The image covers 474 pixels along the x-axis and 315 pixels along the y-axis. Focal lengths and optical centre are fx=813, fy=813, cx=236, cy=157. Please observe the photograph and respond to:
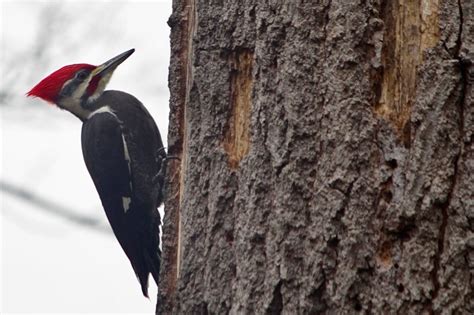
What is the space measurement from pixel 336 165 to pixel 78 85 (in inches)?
125

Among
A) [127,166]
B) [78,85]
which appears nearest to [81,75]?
[78,85]

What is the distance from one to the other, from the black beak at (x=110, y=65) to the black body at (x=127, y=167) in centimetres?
22

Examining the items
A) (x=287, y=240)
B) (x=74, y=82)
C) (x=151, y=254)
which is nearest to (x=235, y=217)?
(x=287, y=240)

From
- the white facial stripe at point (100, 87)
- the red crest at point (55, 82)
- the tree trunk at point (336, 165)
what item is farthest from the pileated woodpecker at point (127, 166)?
the tree trunk at point (336, 165)

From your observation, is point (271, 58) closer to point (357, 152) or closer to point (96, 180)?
point (357, 152)

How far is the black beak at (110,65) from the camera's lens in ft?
14.1

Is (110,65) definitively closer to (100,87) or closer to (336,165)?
(100,87)

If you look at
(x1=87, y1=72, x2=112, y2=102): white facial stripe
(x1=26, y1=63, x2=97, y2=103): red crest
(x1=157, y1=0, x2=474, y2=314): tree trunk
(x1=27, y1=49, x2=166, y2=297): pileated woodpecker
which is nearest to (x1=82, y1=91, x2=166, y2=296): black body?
(x1=27, y1=49, x2=166, y2=297): pileated woodpecker

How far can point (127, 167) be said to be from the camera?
423 centimetres

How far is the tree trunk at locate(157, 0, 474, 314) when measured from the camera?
4.72ft

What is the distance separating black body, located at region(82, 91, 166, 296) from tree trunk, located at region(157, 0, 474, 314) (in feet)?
7.98

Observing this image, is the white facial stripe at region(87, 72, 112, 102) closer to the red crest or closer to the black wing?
the red crest

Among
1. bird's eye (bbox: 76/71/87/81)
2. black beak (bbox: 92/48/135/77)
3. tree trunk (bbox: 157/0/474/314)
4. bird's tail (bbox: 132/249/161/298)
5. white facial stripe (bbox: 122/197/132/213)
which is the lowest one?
bird's tail (bbox: 132/249/161/298)

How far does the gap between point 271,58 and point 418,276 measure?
0.54 meters
